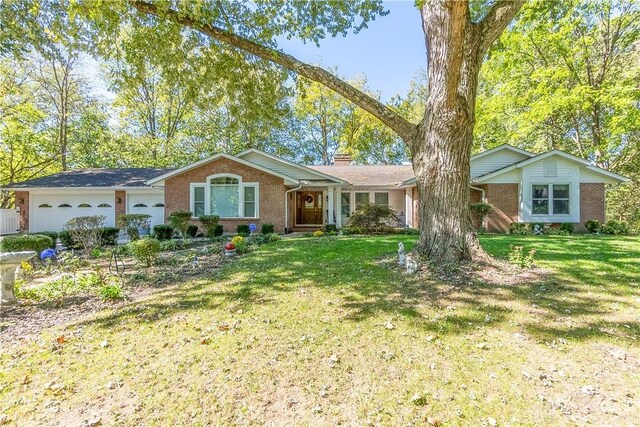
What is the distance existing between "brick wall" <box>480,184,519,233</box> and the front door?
9034 mm

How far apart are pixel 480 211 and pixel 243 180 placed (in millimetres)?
11382

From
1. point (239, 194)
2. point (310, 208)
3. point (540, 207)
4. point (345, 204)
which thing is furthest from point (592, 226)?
point (239, 194)

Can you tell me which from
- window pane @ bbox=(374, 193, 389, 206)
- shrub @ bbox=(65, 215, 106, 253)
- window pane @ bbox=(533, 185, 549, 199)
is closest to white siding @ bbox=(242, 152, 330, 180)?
window pane @ bbox=(374, 193, 389, 206)

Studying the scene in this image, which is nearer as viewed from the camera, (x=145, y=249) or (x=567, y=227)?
(x=145, y=249)

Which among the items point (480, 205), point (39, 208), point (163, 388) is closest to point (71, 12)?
point (163, 388)

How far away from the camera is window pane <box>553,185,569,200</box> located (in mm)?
15477

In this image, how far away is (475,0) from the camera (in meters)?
8.78

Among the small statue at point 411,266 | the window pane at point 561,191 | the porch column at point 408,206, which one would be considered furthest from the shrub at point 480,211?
the small statue at point 411,266

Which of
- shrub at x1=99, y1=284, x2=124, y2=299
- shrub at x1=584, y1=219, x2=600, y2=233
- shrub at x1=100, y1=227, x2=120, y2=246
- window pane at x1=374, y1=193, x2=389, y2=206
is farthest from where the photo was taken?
window pane at x1=374, y1=193, x2=389, y2=206

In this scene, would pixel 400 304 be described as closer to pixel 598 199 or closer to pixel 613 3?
pixel 598 199

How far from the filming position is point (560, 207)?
15.5 m

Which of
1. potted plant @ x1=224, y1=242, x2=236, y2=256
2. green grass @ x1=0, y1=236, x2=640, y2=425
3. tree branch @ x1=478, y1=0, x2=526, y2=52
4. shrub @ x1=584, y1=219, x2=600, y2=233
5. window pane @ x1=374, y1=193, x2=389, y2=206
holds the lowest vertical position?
green grass @ x1=0, y1=236, x2=640, y2=425

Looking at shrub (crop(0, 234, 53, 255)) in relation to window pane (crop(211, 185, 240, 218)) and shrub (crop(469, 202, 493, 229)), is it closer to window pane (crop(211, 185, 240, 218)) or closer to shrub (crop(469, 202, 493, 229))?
window pane (crop(211, 185, 240, 218))

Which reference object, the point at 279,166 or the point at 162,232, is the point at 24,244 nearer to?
the point at 162,232
